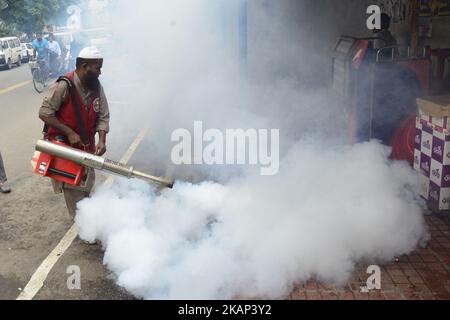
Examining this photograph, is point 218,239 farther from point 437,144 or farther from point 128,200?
point 437,144

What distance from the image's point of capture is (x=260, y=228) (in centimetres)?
322

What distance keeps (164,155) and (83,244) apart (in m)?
2.40

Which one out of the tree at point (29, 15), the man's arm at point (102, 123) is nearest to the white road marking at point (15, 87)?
the tree at point (29, 15)

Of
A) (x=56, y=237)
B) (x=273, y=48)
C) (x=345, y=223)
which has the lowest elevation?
(x=56, y=237)

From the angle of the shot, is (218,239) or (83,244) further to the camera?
(83,244)

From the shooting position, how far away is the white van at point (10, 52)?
18945mm

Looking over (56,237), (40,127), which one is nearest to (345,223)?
(56,237)

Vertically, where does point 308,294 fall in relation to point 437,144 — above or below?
below

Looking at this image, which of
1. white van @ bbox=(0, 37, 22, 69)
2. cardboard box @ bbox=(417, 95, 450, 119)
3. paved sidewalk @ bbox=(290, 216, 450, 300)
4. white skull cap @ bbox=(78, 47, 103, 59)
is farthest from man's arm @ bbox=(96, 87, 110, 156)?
white van @ bbox=(0, 37, 22, 69)

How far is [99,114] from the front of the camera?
3662 millimetres

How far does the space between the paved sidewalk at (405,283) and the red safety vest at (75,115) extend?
6.68 feet

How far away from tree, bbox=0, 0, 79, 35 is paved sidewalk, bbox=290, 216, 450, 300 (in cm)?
1554

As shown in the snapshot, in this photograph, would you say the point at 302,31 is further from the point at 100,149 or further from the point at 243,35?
the point at 100,149

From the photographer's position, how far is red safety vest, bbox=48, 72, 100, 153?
3.42 meters
